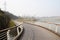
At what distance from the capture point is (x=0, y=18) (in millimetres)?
21453

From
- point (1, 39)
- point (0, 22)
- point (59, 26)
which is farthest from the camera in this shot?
point (0, 22)

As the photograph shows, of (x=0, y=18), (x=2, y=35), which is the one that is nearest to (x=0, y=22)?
(x=0, y=18)

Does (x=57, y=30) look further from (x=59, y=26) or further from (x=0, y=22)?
(x=0, y=22)

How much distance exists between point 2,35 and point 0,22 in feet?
37.7

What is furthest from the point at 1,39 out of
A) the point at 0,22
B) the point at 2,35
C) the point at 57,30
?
the point at 0,22

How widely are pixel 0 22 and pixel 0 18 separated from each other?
2.14ft

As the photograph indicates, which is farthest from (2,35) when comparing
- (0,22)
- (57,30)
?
(0,22)

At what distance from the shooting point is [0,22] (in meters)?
21.1

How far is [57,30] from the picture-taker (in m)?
16.7

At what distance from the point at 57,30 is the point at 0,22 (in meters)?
8.53

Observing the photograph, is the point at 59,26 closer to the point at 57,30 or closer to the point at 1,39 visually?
the point at 57,30

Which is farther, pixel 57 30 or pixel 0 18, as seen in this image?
pixel 0 18

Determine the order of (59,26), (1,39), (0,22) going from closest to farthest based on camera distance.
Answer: (1,39), (59,26), (0,22)

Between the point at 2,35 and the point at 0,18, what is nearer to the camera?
the point at 2,35
